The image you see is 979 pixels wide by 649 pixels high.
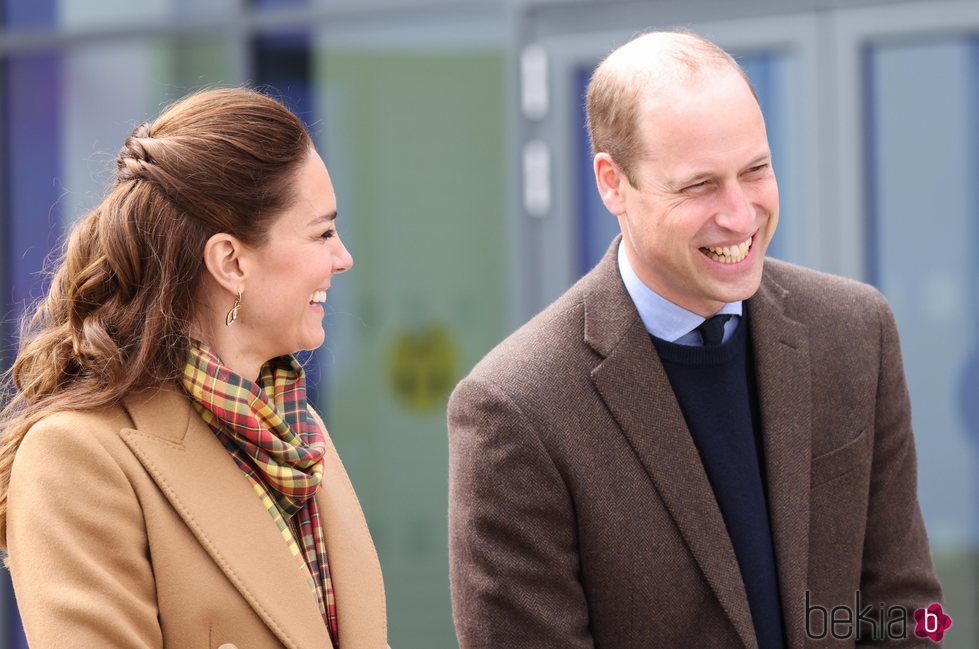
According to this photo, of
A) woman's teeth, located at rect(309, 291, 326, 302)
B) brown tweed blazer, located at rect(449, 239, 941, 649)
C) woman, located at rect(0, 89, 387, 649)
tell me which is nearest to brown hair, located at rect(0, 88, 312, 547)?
woman, located at rect(0, 89, 387, 649)

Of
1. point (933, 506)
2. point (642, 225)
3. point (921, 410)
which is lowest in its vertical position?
point (933, 506)

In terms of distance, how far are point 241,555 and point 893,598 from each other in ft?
3.91

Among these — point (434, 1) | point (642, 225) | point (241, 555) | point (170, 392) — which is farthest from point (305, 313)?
point (434, 1)

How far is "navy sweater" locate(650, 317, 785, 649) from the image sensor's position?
234 cm

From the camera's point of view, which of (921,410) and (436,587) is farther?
(436,587)

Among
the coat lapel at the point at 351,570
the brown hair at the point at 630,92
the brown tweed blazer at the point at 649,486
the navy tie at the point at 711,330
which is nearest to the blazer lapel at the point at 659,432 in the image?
the brown tweed blazer at the point at 649,486

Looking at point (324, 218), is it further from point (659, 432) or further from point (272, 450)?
point (659, 432)

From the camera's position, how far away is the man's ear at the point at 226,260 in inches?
83.1

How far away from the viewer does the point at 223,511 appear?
2074 millimetres

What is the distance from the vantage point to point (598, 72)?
2510 mm

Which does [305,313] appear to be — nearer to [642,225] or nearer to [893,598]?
[642,225]

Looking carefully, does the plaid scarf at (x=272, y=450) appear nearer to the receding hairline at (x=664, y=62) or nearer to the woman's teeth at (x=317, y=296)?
the woman's teeth at (x=317, y=296)

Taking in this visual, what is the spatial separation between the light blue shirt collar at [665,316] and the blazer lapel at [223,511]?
0.79m

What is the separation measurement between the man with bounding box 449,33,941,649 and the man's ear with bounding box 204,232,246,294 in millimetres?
479
